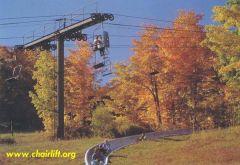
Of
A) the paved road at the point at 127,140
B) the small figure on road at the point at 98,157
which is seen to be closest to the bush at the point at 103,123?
the paved road at the point at 127,140

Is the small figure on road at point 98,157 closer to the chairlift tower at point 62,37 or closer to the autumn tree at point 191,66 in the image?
the chairlift tower at point 62,37

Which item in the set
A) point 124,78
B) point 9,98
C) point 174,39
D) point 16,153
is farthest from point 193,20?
point 9,98

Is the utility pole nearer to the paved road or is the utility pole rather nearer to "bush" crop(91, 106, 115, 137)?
"bush" crop(91, 106, 115, 137)

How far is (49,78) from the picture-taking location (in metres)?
63.2

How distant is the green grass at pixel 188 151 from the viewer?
1171 inches

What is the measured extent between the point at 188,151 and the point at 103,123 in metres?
19.0

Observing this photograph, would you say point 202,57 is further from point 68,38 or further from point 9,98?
point 9,98

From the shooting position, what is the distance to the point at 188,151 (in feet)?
109

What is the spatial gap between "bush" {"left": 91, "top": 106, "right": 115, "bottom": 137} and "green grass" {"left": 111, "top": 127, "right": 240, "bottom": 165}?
970 centimetres

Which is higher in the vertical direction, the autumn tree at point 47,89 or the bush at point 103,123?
the autumn tree at point 47,89

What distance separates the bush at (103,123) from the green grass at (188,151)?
9695 millimetres

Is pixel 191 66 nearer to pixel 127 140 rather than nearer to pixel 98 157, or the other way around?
pixel 127 140

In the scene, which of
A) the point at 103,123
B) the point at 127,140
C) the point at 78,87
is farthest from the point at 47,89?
the point at 127,140

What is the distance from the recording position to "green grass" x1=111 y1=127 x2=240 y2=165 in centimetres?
2973
